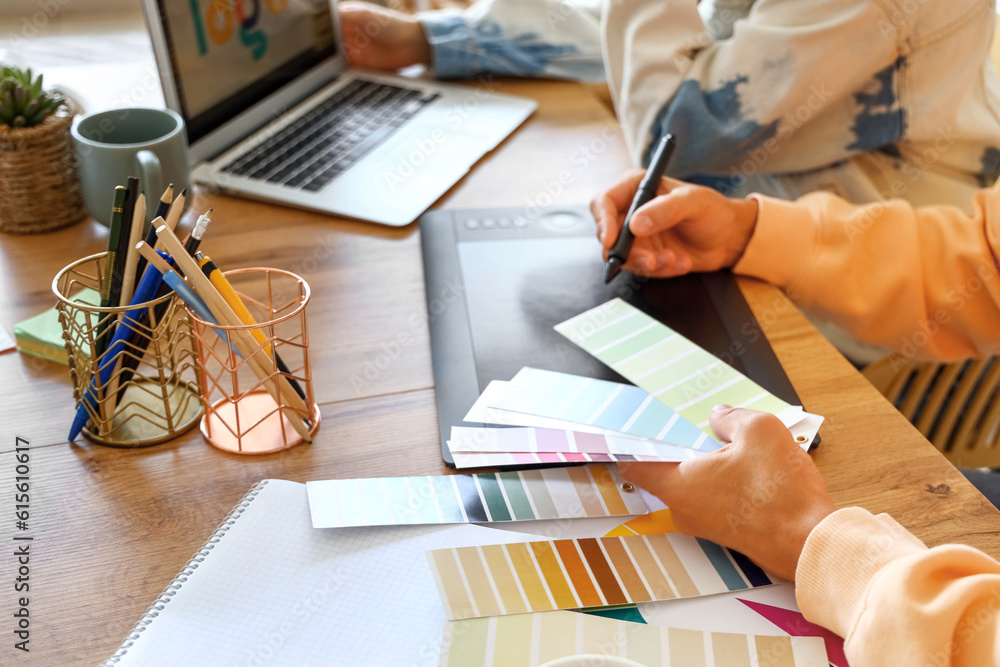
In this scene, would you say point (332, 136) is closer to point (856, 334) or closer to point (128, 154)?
point (128, 154)

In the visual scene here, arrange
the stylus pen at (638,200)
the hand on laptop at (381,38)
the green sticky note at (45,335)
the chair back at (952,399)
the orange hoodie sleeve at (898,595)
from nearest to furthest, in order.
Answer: the orange hoodie sleeve at (898,595), the green sticky note at (45,335), the stylus pen at (638,200), the chair back at (952,399), the hand on laptop at (381,38)

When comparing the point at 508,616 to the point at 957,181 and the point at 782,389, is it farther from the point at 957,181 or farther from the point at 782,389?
the point at 957,181

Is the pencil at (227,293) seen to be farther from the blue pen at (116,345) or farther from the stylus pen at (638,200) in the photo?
the stylus pen at (638,200)

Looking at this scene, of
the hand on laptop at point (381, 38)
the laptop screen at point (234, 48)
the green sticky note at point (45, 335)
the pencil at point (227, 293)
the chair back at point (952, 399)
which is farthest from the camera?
the hand on laptop at point (381, 38)

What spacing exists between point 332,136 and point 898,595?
784 mm

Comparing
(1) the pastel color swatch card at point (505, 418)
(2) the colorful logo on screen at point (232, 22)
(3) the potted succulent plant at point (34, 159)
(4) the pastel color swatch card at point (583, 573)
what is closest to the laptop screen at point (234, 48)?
(2) the colorful logo on screen at point (232, 22)

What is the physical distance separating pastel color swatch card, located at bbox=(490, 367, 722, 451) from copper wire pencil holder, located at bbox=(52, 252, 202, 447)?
8.9 inches

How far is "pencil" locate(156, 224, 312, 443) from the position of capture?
1.59 feet

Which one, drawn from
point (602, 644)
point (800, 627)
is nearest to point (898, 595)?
point (800, 627)

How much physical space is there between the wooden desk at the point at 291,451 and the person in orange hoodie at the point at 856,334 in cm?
5

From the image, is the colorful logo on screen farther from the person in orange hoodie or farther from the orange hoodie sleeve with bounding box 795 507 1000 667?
the orange hoodie sleeve with bounding box 795 507 1000 667

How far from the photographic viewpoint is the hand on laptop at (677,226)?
74 cm

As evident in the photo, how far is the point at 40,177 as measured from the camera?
77 cm

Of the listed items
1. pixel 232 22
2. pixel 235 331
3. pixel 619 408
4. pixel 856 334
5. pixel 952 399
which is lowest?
pixel 952 399
